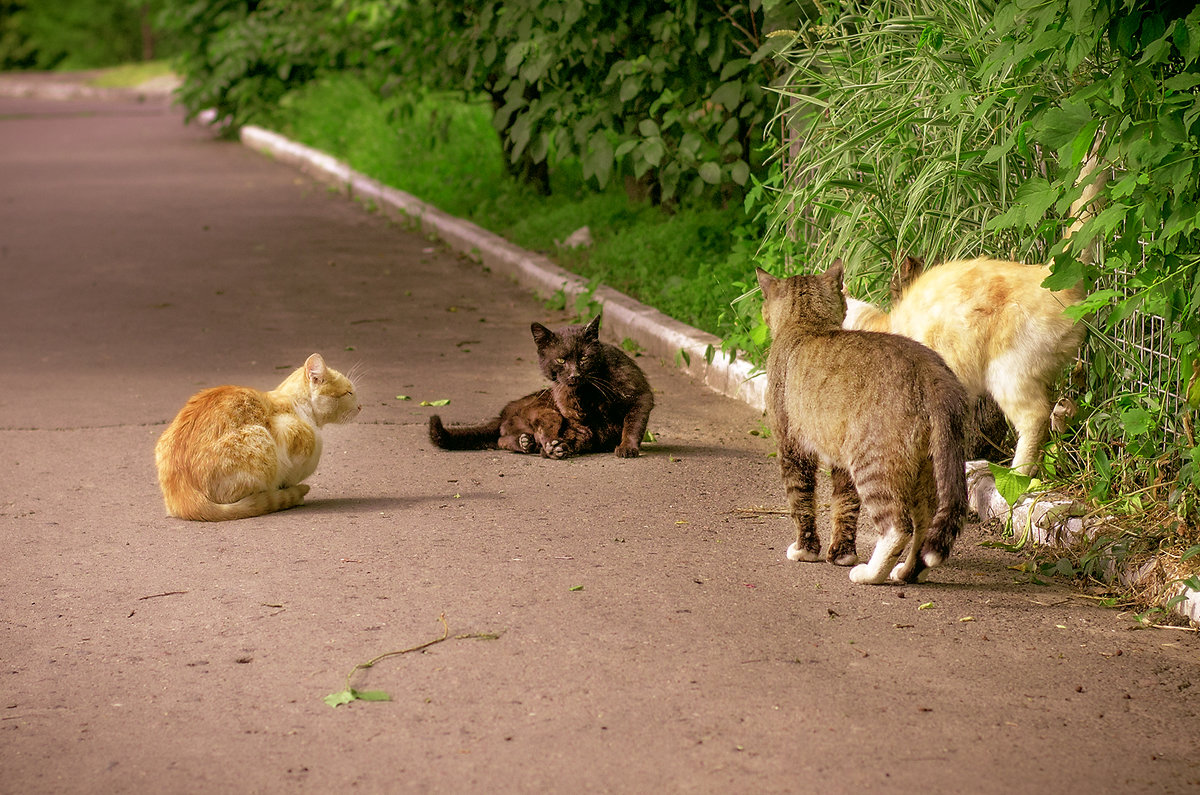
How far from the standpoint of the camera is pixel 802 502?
452 cm

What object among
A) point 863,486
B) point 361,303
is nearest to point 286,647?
point 863,486

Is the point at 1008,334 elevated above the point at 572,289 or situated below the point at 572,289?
above

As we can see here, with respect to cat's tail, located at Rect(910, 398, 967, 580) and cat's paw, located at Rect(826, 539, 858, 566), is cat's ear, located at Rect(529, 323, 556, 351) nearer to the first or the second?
cat's paw, located at Rect(826, 539, 858, 566)

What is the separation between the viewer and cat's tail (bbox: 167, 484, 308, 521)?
5.01 meters

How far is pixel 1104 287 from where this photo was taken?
4.98 meters

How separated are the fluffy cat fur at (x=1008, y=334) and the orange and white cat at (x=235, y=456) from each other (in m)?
2.60

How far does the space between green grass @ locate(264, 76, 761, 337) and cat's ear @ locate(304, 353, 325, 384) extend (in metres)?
2.56

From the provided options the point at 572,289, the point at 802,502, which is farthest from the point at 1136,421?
the point at 572,289

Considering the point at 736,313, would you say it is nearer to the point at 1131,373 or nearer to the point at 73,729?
the point at 1131,373

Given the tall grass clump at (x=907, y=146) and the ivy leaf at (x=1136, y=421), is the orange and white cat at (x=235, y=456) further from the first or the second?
the ivy leaf at (x=1136, y=421)

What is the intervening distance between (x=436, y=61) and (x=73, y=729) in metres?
9.66

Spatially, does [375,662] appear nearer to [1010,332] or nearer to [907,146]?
[1010,332]

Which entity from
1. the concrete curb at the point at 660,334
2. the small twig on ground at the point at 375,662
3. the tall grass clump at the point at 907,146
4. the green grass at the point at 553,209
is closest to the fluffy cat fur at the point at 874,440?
the concrete curb at the point at 660,334

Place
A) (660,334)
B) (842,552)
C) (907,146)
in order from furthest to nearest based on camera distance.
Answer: (660,334) → (907,146) → (842,552)
